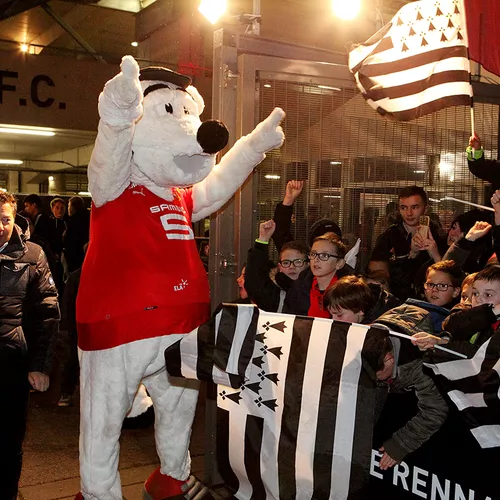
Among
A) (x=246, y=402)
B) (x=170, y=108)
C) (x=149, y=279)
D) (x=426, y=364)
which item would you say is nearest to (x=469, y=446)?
(x=426, y=364)

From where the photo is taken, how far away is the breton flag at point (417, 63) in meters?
4.34

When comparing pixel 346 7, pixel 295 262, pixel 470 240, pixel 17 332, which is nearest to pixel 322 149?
pixel 295 262

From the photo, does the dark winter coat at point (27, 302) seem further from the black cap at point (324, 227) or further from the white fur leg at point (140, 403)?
the black cap at point (324, 227)

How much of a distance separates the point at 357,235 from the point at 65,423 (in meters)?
3.21

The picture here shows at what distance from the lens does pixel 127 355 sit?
369cm

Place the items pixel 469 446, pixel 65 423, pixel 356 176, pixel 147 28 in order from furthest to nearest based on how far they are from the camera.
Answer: pixel 147 28 < pixel 65 423 < pixel 356 176 < pixel 469 446

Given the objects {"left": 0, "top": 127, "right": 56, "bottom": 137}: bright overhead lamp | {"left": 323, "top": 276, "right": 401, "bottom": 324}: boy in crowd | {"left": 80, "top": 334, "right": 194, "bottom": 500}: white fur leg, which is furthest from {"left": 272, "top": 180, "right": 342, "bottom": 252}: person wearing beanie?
{"left": 0, "top": 127, "right": 56, "bottom": 137}: bright overhead lamp

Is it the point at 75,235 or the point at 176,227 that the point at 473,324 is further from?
the point at 75,235

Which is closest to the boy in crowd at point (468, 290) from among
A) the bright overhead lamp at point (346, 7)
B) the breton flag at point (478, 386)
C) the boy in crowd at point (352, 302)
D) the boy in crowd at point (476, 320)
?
the boy in crowd at point (476, 320)

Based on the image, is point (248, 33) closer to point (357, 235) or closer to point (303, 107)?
point (303, 107)

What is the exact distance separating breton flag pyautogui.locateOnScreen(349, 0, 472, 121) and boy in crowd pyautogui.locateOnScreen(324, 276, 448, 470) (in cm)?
168

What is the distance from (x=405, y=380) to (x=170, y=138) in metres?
1.71

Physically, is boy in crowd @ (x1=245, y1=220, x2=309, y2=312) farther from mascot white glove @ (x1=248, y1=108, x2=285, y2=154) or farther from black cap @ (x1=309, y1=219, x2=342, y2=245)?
mascot white glove @ (x1=248, y1=108, x2=285, y2=154)

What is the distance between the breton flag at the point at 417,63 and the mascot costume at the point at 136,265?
132cm
